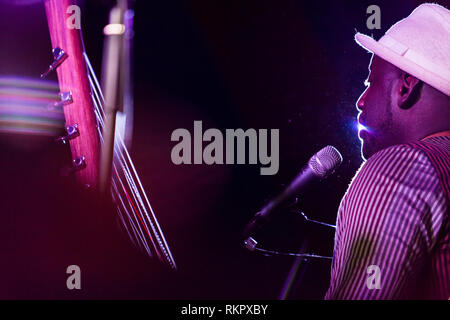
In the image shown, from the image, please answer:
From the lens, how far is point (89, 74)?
1462 millimetres

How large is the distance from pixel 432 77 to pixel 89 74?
130 centimetres

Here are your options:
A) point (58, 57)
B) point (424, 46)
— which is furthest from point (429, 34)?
point (58, 57)

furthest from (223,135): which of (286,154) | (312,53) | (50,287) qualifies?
(50,287)

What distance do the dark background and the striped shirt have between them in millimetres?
1224

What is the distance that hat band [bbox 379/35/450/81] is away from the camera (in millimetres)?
1108

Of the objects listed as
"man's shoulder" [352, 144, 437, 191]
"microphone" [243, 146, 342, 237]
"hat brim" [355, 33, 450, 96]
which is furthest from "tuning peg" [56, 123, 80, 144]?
"hat brim" [355, 33, 450, 96]

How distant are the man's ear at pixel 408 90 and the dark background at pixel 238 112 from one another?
3.82ft

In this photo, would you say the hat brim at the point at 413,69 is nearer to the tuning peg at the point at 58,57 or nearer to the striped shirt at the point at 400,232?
the striped shirt at the point at 400,232

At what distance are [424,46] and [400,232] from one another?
0.66m

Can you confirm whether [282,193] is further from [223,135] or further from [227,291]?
[227,291]

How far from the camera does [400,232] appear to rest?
88cm

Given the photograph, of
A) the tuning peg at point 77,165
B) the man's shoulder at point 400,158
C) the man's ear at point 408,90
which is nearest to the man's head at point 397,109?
the man's ear at point 408,90

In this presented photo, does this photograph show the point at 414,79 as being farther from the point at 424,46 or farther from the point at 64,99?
the point at 64,99
